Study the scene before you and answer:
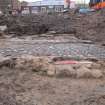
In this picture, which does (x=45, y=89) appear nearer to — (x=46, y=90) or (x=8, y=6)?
(x=46, y=90)

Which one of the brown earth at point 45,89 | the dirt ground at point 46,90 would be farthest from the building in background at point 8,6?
the dirt ground at point 46,90

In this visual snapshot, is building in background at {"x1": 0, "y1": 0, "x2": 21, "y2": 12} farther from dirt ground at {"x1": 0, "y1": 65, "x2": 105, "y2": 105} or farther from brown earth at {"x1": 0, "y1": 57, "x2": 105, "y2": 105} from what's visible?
dirt ground at {"x1": 0, "y1": 65, "x2": 105, "y2": 105}

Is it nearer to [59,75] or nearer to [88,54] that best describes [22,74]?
[59,75]

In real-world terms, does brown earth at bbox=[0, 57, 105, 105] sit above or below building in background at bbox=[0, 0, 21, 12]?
above

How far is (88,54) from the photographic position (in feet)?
37.2

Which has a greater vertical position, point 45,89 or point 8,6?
point 45,89

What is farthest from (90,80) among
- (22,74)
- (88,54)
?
(88,54)

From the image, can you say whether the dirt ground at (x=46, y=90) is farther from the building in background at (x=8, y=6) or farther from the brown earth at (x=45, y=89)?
the building in background at (x=8, y=6)

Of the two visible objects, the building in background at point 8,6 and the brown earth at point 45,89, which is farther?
the building in background at point 8,6

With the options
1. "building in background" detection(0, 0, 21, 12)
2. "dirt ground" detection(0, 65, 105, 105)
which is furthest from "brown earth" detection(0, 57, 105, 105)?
"building in background" detection(0, 0, 21, 12)

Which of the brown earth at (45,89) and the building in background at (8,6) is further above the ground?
the brown earth at (45,89)

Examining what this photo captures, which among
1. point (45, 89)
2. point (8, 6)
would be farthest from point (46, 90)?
point (8, 6)

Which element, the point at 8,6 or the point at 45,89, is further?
the point at 8,6

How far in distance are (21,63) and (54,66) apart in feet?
3.23
